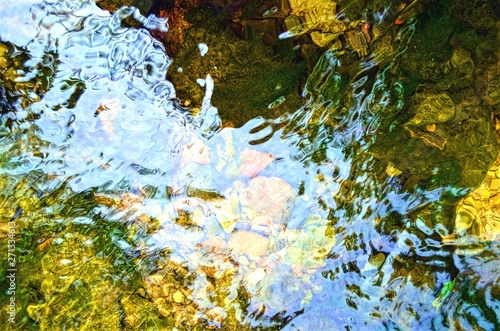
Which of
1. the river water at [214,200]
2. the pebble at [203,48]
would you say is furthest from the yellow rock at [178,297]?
the pebble at [203,48]

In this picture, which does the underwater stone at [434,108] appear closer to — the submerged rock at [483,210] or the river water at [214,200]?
the river water at [214,200]

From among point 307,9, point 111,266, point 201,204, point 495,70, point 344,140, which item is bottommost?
point 111,266

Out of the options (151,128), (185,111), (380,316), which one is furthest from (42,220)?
(380,316)

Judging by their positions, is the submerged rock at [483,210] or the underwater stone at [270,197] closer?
the submerged rock at [483,210]

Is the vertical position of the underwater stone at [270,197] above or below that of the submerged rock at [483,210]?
above

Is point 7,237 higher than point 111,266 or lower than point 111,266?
higher

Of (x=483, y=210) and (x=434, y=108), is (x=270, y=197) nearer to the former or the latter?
(x=434, y=108)

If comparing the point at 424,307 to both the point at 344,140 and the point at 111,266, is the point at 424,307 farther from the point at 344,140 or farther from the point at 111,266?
the point at 111,266

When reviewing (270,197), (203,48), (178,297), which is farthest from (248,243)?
(203,48)
